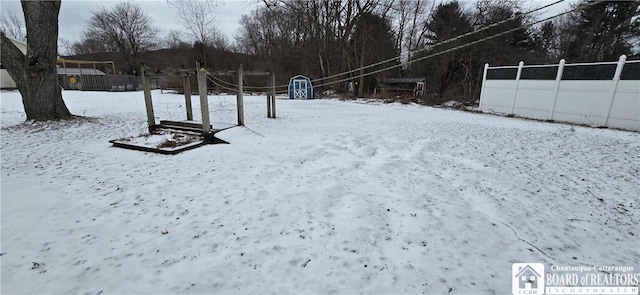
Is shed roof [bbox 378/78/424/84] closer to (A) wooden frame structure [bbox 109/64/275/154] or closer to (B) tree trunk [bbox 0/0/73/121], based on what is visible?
(A) wooden frame structure [bbox 109/64/275/154]

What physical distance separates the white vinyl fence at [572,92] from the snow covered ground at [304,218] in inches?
213

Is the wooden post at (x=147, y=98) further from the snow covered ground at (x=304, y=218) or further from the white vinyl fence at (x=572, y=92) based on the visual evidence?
the white vinyl fence at (x=572, y=92)

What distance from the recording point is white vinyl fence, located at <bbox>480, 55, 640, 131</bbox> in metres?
8.55

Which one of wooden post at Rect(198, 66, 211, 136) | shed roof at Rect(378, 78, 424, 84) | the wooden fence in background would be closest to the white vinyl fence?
shed roof at Rect(378, 78, 424, 84)

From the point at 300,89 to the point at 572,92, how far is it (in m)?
15.3

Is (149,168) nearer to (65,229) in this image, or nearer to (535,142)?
(65,229)

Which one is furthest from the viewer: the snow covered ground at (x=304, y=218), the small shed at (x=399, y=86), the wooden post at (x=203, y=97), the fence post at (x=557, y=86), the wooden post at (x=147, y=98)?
the small shed at (x=399, y=86)

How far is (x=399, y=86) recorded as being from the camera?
23141mm

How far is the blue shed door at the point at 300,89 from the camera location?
2072 cm

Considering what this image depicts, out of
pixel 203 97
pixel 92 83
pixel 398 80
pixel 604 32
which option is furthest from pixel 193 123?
pixel 604 32

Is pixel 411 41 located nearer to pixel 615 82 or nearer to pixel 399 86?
pixel 399 86

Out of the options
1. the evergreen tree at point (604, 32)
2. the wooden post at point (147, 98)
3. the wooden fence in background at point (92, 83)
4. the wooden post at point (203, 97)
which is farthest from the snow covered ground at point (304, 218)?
the wooden fence in background at point (92, 83)

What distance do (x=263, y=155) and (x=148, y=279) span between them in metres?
3.09

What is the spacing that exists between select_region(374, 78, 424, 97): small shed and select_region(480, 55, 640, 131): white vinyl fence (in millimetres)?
8571
